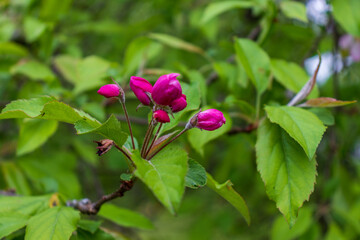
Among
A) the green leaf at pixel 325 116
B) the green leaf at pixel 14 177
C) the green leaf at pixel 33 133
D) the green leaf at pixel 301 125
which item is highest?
the green leaf at pixel 301 125

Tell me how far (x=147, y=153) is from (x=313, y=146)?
358 millimetres

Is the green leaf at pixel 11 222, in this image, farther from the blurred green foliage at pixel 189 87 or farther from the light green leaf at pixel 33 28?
the light green leaf at pixel 33 28

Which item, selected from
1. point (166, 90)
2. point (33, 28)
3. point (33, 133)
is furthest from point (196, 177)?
point (33, 28)

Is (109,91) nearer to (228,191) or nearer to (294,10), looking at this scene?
(228,191)

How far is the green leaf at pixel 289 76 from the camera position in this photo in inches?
45.7

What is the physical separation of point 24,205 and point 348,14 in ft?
4.02

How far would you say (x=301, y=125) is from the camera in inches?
33.4

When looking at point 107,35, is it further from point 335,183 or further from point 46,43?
point 335,183

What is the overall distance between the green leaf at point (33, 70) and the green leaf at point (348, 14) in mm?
1098

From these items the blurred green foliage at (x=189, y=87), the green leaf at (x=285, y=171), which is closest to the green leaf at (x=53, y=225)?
the blurred green foliage at (x=189, y=87)

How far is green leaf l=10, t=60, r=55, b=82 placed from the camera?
152cm

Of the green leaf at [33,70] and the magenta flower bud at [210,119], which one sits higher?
the magenta flower bud at [210,119]

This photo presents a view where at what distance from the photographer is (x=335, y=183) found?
5.50 ft

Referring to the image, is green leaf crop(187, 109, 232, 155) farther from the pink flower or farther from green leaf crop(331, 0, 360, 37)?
green leaf crop(331, 0, 360, 37)
